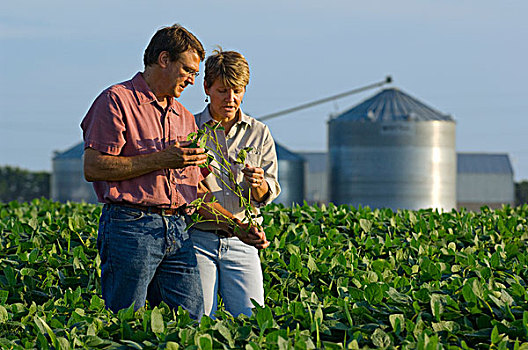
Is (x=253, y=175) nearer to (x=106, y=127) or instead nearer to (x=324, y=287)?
(x=106, y=127)

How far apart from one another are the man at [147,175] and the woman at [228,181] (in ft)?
0.66

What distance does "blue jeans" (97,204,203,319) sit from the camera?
344cm

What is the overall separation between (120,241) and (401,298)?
139 centimetres

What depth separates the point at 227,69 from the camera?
3.75 meters

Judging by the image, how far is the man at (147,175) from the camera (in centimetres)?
340

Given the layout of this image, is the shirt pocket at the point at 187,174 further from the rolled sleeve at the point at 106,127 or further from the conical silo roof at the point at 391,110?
the conical silo roof at the point at 391,110

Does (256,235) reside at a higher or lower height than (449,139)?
lower

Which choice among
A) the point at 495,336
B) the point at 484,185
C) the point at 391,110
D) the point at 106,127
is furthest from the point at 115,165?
the point at 484,185

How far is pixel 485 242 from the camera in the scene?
648cm

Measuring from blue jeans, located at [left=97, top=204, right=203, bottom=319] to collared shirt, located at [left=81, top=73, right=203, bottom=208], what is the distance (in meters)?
0.08

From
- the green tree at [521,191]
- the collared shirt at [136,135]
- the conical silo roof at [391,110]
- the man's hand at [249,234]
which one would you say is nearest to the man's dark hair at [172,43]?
the collared shirt at [136,135]

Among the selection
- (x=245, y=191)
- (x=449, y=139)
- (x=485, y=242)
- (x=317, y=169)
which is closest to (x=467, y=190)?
(x=317, y=169)

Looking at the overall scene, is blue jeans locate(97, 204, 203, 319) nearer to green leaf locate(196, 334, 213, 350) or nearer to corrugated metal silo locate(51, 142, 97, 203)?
green leaf locate(196, 334, 213, 350)

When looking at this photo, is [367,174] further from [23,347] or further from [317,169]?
[317,169]
